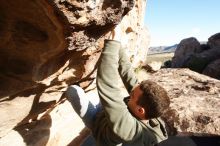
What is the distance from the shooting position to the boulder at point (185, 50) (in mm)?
29750

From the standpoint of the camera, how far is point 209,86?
36.3ft

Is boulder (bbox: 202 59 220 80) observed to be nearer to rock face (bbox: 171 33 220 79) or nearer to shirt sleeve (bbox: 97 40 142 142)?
rock face (bbox: 171 33 220 79)

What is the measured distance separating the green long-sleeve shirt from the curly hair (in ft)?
0.76

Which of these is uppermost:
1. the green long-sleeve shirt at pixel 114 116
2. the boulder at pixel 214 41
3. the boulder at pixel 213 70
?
the green long-sleeve shirt at pixel 114 116

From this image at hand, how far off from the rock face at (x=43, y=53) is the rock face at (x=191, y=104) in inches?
137

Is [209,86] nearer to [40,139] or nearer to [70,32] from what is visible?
[40,139]

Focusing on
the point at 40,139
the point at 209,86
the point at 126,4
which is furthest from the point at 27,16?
the point at 209,86

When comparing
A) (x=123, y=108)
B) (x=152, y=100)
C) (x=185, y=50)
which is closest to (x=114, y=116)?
(x=123, y=108)

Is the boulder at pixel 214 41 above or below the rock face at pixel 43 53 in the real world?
below

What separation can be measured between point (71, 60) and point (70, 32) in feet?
4.08

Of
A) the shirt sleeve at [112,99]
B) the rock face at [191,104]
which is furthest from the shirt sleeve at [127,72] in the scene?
the rock face at [191,104]

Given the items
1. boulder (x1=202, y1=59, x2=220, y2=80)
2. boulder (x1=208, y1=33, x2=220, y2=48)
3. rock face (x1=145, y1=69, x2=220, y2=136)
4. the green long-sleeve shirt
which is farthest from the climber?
boulder (x1=208, y1=33, x2=220, y2=48)

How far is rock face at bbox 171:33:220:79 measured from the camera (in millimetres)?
26281

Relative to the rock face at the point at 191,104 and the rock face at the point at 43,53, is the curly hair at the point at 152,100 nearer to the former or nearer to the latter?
the rock face at the point at 43,53
